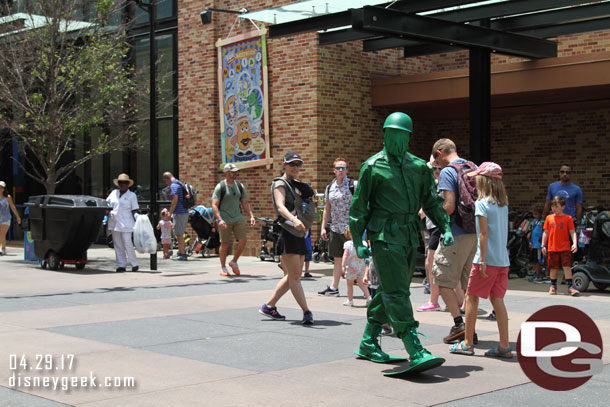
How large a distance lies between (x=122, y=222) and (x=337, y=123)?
5036mm

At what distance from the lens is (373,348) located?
6.84m

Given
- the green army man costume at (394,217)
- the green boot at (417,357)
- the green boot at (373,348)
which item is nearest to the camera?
the green boot at (417,357)

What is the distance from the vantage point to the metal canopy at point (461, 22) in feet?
38.3

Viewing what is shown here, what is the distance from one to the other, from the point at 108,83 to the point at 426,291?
10.6 m

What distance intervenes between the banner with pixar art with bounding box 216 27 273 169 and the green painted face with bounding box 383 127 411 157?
11202 mm

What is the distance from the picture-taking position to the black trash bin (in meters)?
14.9

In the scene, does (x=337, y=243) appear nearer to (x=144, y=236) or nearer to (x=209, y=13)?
(x=144, y=236)

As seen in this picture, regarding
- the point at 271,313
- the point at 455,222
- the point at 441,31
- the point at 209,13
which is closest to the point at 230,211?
the point at 441,31

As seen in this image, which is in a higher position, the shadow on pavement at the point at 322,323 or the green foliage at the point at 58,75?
the green foliage at the point at 58,75

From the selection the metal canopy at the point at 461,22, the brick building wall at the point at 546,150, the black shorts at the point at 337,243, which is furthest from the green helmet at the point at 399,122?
the brick building wall at the point at 546,150

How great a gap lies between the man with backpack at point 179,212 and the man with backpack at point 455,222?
10.0 meters

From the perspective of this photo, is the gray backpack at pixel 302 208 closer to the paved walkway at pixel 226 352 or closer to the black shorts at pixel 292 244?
the black shorts at pixel 292 244

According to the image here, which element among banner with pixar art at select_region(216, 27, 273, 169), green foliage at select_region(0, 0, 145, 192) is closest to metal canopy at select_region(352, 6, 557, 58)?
banner with pixar art at select_region(216, 27, 273, 169)

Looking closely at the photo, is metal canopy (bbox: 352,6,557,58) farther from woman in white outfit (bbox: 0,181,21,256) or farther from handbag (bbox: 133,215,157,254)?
woman in white outfit (bbox: 0,181,21,256)
